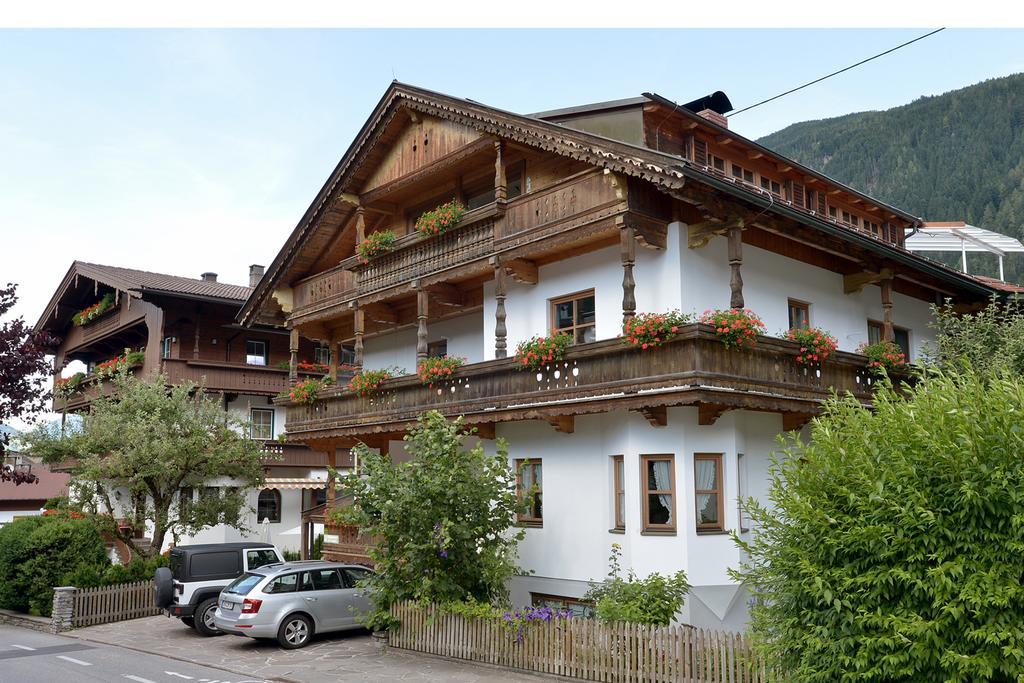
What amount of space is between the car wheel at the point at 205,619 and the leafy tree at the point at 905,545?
1529 cm

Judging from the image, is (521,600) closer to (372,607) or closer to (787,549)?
(372,607)

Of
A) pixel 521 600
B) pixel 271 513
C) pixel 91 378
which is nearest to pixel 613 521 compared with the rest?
pixel 521 600

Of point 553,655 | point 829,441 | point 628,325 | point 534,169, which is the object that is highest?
point 534,169

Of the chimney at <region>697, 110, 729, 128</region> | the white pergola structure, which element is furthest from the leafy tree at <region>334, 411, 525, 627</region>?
the white pergola structure

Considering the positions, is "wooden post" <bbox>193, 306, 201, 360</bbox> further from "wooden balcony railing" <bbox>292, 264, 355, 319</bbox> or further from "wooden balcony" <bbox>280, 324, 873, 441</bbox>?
"wooden balcony" <bbox>280, 324, 873, 441</bbox>

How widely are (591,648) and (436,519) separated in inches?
155

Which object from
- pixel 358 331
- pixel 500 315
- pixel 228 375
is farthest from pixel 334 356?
pixel 500 315

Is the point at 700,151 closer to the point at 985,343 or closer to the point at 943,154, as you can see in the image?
the point at 985,343

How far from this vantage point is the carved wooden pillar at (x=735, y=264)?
57.0ft

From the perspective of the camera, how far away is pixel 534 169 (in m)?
21.5

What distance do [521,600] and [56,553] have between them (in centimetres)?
1332

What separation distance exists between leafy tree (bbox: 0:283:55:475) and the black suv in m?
5.72

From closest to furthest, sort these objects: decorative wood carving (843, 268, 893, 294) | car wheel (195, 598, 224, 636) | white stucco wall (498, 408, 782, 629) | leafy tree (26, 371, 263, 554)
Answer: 1. white stucco wall (498, 408, 782, 629)
2. car wheel (195, 598, 224, 636)
3. decorative wood carving (843, 268, 893, 294)
4. leafy tree (26, 371, 263, 554)

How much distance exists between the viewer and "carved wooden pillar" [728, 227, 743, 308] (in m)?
17.4
